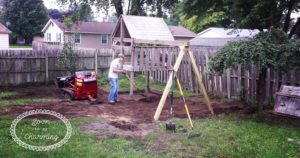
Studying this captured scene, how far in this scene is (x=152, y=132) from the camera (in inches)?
282

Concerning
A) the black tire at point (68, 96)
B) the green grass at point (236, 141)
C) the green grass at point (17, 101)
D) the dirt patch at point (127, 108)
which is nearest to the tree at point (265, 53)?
the green grass at point (236, 141)

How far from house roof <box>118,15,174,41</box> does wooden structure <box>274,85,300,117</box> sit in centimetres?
1107

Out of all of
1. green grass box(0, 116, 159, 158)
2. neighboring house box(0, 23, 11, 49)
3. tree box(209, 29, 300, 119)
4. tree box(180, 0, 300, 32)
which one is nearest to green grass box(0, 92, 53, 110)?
green grass box(0, 116, 159, 158)

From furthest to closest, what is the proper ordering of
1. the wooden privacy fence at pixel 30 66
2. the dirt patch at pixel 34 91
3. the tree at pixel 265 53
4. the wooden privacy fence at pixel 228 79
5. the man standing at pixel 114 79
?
the wooden privacy fence at pixel 30 66 < the dirt patch at pixel 34 91 < the man standing at pixel 114 79 < the wooden privacy fence at pixel 228 79 < the tree at pixel 265 53

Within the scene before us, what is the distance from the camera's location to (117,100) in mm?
11289

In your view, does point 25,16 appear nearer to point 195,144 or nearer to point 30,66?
point 30,66

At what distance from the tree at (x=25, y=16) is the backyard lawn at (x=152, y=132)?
41838mm

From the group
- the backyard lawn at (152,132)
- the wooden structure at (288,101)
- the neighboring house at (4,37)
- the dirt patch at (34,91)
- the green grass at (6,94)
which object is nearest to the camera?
the backyard lawn at (152,132)

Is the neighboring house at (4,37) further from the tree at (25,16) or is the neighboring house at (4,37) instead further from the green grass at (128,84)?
the green grass at (128,84)

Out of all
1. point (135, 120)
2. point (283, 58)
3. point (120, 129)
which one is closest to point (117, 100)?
point (135, 120)

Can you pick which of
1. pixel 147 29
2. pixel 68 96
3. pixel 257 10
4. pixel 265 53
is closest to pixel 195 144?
pixel 265 53

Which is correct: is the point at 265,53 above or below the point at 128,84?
above

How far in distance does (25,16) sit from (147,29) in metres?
35.3

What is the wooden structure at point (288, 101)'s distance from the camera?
789cm
